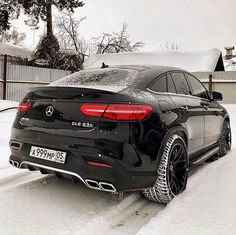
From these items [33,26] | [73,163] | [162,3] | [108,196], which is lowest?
[108,196]

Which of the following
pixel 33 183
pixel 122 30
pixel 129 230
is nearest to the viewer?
pixel 129 230

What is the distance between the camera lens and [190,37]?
1969 inches

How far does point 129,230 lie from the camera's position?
2805mm

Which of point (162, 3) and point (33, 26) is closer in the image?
point (33, 26)

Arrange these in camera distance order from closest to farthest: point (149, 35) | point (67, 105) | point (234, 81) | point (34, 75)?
point (67, 105), point (34, 75), point (234, 81), point (149, 35)

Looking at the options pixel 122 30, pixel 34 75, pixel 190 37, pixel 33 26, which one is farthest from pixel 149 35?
pixel 34 75

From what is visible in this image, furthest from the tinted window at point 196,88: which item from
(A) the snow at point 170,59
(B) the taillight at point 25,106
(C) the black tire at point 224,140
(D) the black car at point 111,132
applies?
(A) the snow at point 170,59

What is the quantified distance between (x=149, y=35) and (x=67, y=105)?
154 ft

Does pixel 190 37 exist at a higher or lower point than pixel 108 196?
higher

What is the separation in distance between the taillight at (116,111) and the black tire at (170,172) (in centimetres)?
50

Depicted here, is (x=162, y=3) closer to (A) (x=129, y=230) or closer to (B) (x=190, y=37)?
(B) (x=190, y=37)

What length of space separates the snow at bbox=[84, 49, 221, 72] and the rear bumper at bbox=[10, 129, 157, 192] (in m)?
21.7

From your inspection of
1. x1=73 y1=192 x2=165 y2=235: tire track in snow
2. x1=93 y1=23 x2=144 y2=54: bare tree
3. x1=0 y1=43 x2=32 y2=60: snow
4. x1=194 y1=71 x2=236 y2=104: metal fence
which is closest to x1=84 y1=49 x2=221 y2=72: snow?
x1=194 y1=71 x2=236 y2=104: metal fence

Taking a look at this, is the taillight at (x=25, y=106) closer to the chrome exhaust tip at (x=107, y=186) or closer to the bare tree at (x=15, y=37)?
the chrome exhaust tip at (x=107, y=186)
